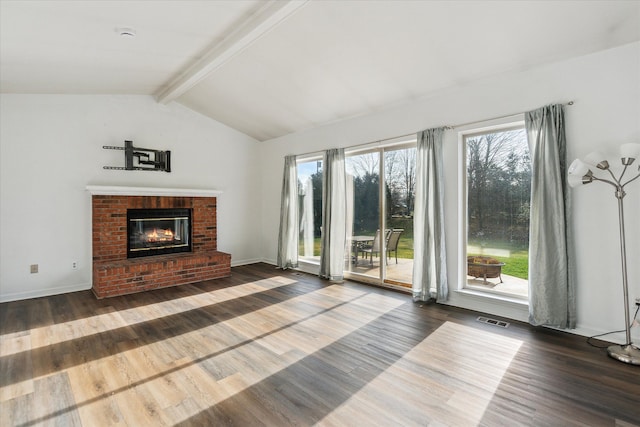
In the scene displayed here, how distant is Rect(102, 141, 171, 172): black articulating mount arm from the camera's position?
498cm

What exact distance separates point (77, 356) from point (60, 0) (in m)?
2.81

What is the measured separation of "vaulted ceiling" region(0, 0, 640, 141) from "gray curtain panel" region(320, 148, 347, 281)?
1003mm

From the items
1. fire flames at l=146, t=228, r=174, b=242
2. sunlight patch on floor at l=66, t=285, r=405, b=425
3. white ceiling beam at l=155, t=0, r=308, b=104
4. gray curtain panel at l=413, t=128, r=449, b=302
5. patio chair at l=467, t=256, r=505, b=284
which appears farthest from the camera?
fire flames at l=146, t=228, r=174, b=242

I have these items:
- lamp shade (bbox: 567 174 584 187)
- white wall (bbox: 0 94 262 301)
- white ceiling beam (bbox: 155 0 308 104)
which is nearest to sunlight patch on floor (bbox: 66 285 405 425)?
lamp shade (bbox: 567 174 584 187)

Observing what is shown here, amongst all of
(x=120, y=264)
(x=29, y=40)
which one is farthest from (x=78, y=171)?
(x=29, y=40)

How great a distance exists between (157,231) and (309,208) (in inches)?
108

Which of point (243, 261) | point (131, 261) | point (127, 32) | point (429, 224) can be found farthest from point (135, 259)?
point (429, 224)

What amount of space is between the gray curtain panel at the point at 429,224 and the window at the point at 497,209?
12.6 inches

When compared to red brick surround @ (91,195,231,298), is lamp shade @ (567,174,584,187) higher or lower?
higher

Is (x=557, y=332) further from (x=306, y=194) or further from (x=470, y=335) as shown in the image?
(x=306, y=194)

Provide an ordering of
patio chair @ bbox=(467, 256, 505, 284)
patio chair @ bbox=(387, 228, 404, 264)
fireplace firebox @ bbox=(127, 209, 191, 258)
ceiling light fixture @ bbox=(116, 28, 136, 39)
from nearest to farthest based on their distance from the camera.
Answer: ceiling light fixture @ bbox=(116, 28, 136, 39) < patio chair @ bbox=(467, 256, 505, 284) < patio chair @ bbox=(387, 228, 404, 264) < fireplace firebox @ bbox=(127, 209, 191, 258)

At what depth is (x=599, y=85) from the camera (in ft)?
9.60

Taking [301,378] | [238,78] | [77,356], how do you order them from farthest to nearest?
[238,78] → [77,356] → [301,378]

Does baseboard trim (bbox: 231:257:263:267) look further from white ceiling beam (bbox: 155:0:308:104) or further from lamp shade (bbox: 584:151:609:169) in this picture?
lamp shade (bbox: 584:151:609:169)
